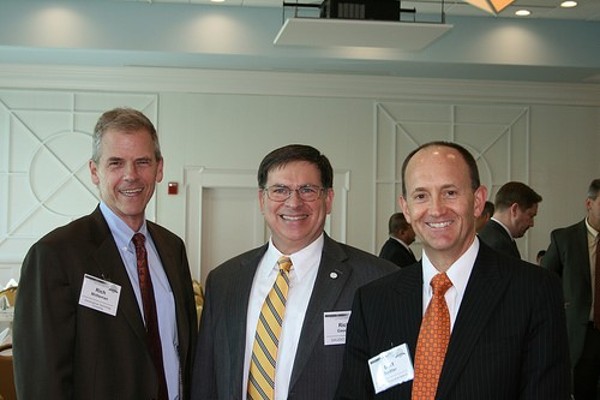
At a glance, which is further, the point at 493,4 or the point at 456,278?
the point at 493,4

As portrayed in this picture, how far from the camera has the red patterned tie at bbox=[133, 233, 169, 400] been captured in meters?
2.64

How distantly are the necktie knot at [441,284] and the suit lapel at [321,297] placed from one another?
0.51 m

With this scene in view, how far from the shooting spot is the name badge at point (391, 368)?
2156 millimetres

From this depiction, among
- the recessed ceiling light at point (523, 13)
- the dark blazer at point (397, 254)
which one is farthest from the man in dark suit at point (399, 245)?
the recessed ceiling light at point (523, 13)

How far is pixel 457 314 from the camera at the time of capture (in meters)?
2.13

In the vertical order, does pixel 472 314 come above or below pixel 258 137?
below

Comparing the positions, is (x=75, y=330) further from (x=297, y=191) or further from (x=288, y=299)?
(x=297, y=191)

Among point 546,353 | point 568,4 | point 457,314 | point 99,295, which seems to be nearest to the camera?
point 546,353

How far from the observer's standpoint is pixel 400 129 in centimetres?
1104

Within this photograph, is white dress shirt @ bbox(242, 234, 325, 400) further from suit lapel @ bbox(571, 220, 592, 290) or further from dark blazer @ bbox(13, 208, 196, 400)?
suit lapel @ bbox(571, 220, 592, 290)

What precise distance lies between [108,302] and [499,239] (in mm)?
3794

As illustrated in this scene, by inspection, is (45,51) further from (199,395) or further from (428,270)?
(428,270)

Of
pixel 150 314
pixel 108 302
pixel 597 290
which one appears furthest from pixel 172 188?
pixel 108 302

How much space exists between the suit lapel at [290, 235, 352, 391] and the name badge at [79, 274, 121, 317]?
0.62 metres
